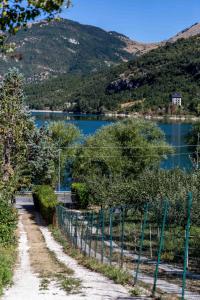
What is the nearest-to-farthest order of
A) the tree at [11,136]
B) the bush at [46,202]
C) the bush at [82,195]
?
1. the tree at [11,136]
2. the bush at [46,202]
3. the bush at [82,195]

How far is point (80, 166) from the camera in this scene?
68.6m

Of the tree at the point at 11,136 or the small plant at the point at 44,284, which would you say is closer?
the small plant at the point at 44,284

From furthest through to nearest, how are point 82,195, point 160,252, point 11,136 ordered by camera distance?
point 82,195 → point 11,136 → point 160,252

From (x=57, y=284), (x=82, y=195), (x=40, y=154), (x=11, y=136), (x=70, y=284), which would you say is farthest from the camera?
(x=82, y=195)

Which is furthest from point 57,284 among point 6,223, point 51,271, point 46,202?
point 46,202

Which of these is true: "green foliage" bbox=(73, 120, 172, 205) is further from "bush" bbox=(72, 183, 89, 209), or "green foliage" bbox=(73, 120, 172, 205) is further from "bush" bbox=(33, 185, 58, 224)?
"bush" bbox=(33, 185, 58, 224)

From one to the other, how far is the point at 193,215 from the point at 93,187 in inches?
1112

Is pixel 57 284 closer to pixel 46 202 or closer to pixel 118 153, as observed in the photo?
pixel 46 202

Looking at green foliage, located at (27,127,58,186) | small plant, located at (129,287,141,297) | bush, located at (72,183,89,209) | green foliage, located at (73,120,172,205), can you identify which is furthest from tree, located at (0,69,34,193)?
small plant, located at (129,287,141,297)

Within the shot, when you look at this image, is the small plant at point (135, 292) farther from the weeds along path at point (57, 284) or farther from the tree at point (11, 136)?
the tree at point (11, 136)

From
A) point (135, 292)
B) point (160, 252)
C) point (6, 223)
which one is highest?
point (160, 252)

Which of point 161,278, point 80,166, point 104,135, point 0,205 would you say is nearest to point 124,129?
point 104,135

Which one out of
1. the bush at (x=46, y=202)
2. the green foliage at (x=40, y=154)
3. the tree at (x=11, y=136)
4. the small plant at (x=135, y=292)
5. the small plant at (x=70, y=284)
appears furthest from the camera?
the green foliage at (x=40, y=154)

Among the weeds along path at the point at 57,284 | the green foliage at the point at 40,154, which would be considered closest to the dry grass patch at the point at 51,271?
the weeds along path at the point at 57,284
